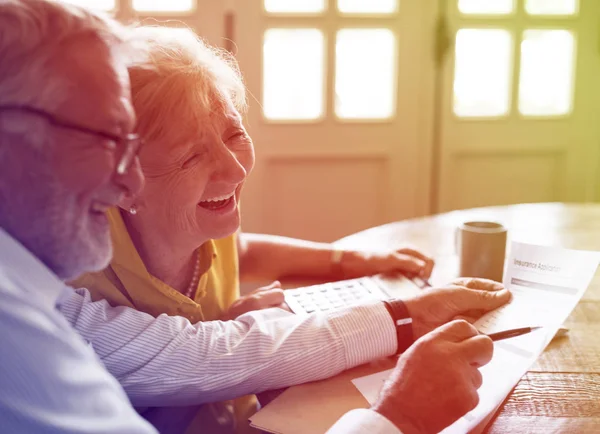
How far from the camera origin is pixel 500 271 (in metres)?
1.27

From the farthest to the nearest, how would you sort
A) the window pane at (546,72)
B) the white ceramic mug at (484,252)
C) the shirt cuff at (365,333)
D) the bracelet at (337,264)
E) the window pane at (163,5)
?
the window pane at (546,72) → the window pane at (163,5) → the bracelet at (337,264) → the white ceramic mug at (484,252) → the shirt cuff at (365,333)

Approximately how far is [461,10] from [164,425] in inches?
92.4

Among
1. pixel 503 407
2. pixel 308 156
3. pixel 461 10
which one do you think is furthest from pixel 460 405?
pixel 461 10

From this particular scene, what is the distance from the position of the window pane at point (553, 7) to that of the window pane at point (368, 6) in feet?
1.99

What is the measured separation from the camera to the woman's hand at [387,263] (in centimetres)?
137

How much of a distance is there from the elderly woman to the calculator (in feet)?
0.17

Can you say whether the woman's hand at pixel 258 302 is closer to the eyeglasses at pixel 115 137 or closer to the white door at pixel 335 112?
the eyeglasses at pixel 115 137

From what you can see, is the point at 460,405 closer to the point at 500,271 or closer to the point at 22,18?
the point at 500,271

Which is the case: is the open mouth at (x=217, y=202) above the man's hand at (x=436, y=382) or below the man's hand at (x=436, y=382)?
above

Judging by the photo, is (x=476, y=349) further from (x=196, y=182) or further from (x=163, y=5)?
(x=163, y=5)

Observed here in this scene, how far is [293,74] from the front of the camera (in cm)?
279

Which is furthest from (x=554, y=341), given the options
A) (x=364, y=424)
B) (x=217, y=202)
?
(x=217, y=202)

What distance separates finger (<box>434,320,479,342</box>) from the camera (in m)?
0.87

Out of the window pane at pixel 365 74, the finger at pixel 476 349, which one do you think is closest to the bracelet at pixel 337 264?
the finger at pixel 476 349
